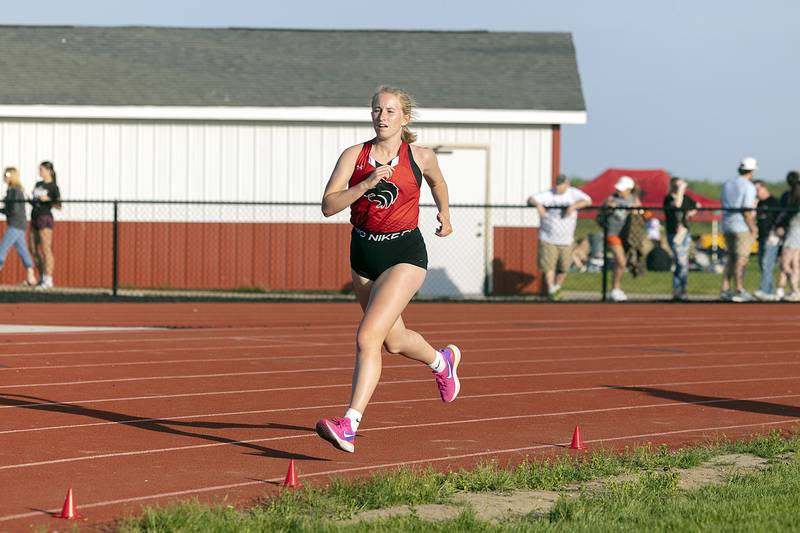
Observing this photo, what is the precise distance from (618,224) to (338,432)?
17.4 meters

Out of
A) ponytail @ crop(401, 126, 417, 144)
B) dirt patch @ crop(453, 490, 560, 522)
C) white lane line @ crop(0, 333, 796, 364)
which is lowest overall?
dirt patch @ crop(453, 490, 560, 522)

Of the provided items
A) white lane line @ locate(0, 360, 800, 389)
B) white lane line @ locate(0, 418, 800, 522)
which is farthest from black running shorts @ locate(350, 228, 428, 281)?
white lane line @ locate(0, 360, 800, 389)

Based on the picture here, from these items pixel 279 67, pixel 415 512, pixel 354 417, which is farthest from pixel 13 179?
pixel 415 512

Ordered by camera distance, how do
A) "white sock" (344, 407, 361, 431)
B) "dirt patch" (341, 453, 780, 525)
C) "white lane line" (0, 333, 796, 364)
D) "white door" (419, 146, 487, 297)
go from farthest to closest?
"white door" (419, 146, 487, 297) < "white lane line" (0, 333, 796, 364) < "white sock" (344, 407, 361, 431) < "dirt patch" (341, 453, 780, 525)

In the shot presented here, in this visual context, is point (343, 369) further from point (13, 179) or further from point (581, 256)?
point (581, 256)

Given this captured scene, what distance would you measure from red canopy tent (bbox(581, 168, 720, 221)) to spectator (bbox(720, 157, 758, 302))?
52.2ft

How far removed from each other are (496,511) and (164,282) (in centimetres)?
1982

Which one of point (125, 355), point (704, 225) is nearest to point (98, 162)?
point (125, 355)

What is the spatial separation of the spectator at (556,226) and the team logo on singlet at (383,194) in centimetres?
1526

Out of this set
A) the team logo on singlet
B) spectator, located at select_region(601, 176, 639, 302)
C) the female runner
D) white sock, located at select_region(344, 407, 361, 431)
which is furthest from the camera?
spectator, located at select_region(601, 176, 639, 302)

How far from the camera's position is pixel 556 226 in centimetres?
2378

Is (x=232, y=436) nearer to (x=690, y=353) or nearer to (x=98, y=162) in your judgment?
(x=690, y=353)

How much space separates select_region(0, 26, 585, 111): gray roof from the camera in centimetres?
2691

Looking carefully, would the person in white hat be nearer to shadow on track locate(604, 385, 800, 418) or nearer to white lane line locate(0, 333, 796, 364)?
white lane line locate(0, 333, 796, 364)
